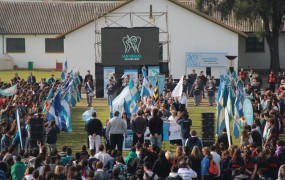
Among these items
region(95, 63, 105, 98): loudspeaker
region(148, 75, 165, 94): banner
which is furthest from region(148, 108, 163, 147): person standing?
region(95, 63, 105, 98): loudspeaker

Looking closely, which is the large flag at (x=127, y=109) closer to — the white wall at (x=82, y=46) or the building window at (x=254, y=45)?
the white wall at (x=82, y=46)

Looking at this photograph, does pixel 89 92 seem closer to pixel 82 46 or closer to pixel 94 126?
pixel 82 46

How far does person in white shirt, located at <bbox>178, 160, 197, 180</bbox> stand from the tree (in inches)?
1586

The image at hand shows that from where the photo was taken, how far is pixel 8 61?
73.1 m

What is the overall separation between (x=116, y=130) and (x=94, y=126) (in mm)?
677

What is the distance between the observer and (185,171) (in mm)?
21125

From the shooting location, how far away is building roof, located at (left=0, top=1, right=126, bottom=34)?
246 ft

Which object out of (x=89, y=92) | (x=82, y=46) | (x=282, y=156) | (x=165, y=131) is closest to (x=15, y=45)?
(x=82, y=46)

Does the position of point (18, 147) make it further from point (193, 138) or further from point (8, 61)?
point (8, 61)

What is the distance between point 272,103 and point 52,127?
30.2 ft

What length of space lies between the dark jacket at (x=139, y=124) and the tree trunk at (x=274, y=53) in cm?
3724

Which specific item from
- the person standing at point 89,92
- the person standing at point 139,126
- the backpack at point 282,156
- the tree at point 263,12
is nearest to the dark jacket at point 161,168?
the backpack at point 282,156

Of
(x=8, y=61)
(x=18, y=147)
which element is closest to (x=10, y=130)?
(x=18, y=147)

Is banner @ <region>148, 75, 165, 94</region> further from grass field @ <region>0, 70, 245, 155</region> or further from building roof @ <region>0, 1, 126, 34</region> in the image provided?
building roof @ <region>0, 1, 126, 34</region>
